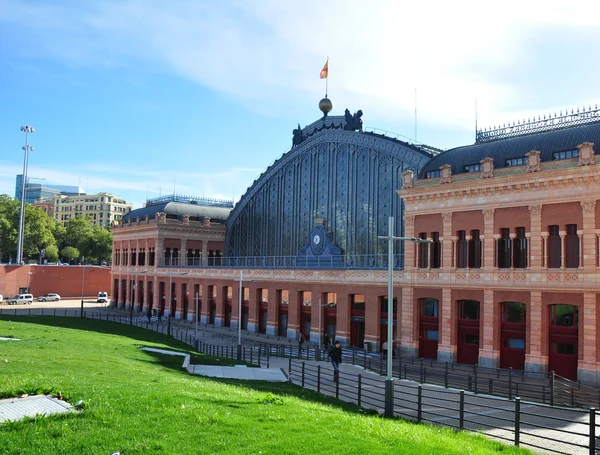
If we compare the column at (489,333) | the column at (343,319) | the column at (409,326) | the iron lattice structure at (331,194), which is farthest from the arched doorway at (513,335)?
the iron lattice structure at (331,194)

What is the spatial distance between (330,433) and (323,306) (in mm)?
44514

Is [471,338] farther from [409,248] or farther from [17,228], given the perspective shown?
[17,228]

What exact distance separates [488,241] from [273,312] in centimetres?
2898

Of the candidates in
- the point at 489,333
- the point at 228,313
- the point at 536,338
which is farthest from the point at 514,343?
the point at 228,313

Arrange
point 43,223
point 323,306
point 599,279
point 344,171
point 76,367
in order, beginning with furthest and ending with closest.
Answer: point 43,223 < point 344,171 < point 323,306 < point 599,279 < point 76,367

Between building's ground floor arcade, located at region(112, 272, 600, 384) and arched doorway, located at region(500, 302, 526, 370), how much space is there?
2.7 inches

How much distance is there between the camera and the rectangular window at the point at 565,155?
42906 mm

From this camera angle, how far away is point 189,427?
14.8m

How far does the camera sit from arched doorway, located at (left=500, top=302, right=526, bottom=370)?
42.0 m

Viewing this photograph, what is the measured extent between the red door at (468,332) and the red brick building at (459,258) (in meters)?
0.08

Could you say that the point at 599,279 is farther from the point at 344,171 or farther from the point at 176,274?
the point at 176,274

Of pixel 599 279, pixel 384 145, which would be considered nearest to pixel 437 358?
pixel 599 279

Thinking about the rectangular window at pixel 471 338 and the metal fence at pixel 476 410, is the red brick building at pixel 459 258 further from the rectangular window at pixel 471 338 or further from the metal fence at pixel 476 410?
the metal fence at pixel 476 410

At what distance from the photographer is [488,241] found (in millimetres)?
44219
